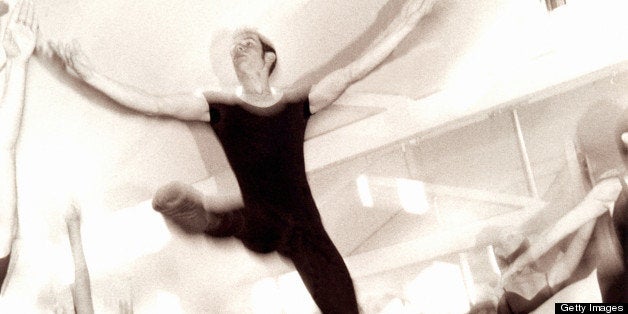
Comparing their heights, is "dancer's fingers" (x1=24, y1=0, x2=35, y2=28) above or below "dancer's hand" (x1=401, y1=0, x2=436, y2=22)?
above

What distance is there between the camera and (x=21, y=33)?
2.19 meters

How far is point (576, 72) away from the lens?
6.60 feet

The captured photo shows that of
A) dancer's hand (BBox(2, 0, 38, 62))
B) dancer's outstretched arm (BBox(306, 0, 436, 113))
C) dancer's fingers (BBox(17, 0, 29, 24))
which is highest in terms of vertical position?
dancer's fingers (BBox(17, 0, 29, 24))

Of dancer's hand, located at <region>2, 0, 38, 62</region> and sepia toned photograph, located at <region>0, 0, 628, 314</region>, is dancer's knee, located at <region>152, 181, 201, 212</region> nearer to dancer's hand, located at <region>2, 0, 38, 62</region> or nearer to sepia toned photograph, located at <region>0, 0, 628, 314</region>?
sepia toned photograph, located at <region>0, 0, 628, 314</region>

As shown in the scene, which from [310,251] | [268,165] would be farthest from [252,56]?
[310,251]

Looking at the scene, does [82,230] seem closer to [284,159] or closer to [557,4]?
[284,159]

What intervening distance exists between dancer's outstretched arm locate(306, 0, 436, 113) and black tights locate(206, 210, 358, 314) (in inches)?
14.5

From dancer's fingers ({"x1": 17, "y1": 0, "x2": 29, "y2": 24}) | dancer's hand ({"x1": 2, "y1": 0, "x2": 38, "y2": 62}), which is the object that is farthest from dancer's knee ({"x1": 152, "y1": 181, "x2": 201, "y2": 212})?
dancer's fingers ({"x1": 17, "y1": 0, "x2": 29, "y2": 24})

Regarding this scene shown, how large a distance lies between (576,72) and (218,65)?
1.02 metres

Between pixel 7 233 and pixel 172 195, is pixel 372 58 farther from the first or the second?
pixel 7 233

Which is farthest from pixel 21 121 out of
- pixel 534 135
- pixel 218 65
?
pixel 534 135

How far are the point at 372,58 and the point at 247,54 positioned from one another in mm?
368

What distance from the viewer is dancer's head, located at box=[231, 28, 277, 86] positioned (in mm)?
2191

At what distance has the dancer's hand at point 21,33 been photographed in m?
2.17
